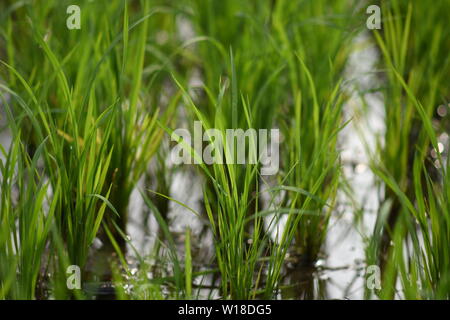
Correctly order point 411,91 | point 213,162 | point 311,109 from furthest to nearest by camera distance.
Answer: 1. point 311,109
2. point 411,91
3. point 213,162

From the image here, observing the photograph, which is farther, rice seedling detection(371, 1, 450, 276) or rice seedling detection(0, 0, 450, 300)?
rice seedling detection(371, 1, 450, 276)

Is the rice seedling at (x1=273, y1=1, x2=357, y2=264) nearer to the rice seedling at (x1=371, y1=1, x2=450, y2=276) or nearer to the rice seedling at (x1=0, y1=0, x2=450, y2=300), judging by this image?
the rice seedling at (x1=0, y1=0, x2=450, y2=300)

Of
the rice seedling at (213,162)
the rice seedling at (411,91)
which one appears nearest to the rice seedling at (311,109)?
the rice seedling at (213,162)

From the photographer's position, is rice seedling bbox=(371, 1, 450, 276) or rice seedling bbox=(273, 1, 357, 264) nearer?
rice seedling bbox=(273, 1, 357, 264)

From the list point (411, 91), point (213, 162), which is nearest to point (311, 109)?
point (411, 91)

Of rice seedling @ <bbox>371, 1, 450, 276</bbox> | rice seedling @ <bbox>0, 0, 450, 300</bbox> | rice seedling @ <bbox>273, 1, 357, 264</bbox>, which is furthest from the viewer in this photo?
rice seedling @ <bbox>371, 1, 450, 276</bbox>

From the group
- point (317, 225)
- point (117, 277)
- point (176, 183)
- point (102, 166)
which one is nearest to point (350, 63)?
point (176, 183)

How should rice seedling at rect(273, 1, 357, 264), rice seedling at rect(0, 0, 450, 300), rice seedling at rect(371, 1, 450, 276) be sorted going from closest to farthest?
rice seedling at rect(0, 0, 450, 300)
rice seedling at rect(273, 1, 357, 264)
rice seedling at rect(371, 1, 450, 276)

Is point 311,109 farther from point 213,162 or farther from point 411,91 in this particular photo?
point 213,162

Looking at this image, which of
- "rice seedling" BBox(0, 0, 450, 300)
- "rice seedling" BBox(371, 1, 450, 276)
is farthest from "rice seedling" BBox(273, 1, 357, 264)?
"rice seedling" BBox(371, 1, 450, 276)

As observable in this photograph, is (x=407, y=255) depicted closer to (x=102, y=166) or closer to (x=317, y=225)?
(x=317, y=225)

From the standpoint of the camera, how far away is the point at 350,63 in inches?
106

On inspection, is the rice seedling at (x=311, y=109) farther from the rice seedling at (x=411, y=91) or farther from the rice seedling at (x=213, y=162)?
the rice seedling at (x=411, y=91)

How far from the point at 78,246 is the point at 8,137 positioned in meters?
0.92
